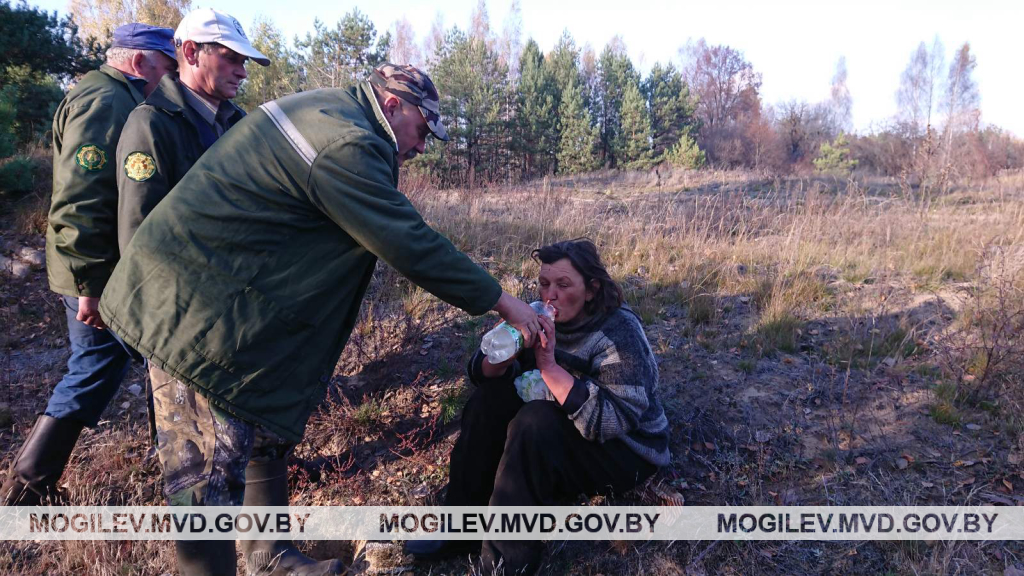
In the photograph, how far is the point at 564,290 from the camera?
2.75m

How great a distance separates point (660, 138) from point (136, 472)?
31.3 metres

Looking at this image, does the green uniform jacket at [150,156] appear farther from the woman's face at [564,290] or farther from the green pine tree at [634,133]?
the green pine tree at [634,133]

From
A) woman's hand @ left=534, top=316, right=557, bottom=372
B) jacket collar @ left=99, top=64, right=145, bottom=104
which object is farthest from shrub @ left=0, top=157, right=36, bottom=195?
woman's hand @ left=534, top=316, right=557, bottom=372

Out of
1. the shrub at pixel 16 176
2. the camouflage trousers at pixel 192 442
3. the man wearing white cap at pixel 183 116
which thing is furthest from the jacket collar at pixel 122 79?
the shrub at pixel 16 176

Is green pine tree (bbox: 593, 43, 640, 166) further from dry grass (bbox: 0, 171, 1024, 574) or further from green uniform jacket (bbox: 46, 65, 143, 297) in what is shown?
green uniform jacket (bbox: 46, 65, 143, 297)

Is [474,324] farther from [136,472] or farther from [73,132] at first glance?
[73,132]

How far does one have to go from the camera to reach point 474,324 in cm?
449

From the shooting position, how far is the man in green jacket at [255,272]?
5.97 feet

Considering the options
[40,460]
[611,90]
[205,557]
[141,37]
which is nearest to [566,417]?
[205,557]

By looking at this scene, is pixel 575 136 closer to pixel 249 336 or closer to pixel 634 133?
pixel 634 133

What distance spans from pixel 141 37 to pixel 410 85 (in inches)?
73.5

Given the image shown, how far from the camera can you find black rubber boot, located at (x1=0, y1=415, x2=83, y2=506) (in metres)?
2.78

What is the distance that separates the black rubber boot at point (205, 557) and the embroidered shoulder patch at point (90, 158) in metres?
1.67

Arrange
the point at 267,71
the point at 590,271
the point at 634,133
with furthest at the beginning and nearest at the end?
the point at 634,133
the point at 267,71
the point at 590,271
